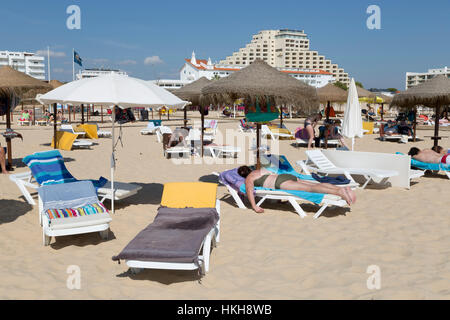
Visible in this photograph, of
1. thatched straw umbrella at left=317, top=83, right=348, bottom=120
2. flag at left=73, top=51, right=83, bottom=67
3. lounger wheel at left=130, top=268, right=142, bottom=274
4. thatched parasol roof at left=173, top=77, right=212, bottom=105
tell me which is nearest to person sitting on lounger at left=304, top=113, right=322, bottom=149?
thatched straw umbrella at left=317, top=83, right=348, bottom=120

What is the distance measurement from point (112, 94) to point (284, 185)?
275 centimetres

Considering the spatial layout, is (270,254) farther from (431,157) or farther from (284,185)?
(431,157)

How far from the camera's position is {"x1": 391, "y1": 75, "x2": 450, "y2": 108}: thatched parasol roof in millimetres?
11003

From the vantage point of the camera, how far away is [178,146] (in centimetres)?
1181

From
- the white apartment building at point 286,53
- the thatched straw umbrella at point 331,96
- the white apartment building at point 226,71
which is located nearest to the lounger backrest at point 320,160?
the thatched straw umbrella at point 331,96

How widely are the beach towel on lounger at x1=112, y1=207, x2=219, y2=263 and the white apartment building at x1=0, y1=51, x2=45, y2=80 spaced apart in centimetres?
11495

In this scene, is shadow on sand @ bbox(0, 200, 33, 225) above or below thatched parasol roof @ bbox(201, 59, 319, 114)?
below

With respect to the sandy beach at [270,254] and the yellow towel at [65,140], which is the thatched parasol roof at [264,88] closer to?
the sandy beach at [270,254]

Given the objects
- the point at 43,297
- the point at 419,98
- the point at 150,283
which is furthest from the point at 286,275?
the point at 419,98

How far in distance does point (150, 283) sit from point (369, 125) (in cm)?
1796

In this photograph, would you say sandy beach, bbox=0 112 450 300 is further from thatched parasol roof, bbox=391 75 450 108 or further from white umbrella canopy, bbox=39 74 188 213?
thatched parasol roof, bbox=391 75 450 108

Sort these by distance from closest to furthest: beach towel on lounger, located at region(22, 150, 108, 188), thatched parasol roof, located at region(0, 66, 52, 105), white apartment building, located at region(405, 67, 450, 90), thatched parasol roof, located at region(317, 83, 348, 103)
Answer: beach towel on lounger, located at region(22, 150, 108, 188), thatched parasol roof, located at region(0, 66, 52, 105), thatched parasol roof, located at region(317, 83, 348, 103), white apartment building, located at region(405, 67, 450, 90)

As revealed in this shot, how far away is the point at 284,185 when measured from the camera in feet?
19.2

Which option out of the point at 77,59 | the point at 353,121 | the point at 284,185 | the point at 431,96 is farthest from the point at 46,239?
the point at 77,59
